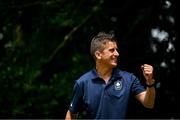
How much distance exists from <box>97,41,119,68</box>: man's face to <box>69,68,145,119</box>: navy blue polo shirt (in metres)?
0.11

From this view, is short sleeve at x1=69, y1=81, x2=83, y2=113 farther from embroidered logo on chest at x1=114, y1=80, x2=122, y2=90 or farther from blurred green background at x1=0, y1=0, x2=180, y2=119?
blurred green background at x1=0, y1=0, x2=180, y2=119

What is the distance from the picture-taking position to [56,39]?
9203 mm

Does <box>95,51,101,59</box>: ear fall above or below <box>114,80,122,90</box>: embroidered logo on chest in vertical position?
above

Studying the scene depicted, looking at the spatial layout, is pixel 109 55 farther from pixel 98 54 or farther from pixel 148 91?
pixel 148 91

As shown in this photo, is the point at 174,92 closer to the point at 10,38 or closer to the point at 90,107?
the point at 10,38

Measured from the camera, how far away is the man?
479cm

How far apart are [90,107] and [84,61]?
356 centimetres

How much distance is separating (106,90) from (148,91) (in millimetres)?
359

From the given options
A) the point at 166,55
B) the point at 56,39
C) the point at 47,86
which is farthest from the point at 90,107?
the point at 56,39

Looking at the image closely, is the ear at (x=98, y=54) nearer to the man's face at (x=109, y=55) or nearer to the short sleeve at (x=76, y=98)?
the man's face at (x=109, y=55)

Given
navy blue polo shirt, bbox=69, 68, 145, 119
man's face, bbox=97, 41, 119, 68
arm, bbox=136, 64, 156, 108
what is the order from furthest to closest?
1. man's face, bbox=97, 41, 119, 68
2. navy blue polo shirt, bbox=69, 68, 145, 119
3. arm, bbox=136, 64, 156, 108

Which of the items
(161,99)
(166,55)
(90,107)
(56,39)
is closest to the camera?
(90,107)

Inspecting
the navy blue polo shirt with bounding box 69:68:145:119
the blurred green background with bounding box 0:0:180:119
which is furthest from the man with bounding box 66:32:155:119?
the blurred green background with bounding box 0:0:180:119

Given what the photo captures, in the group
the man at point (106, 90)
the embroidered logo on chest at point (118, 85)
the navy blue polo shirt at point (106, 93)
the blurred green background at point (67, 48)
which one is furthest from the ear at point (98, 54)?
the blurred green background at point (67, 48)
